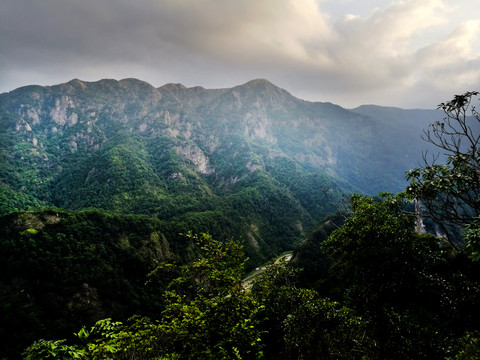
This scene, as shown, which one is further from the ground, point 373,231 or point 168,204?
point 373,231

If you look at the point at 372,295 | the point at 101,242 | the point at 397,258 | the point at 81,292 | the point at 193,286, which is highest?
the point at 397,258

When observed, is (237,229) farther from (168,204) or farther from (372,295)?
(372,295)

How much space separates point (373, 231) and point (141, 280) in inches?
4313

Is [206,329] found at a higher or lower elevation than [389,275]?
lower

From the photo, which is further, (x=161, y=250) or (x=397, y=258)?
(x=161, y=250)

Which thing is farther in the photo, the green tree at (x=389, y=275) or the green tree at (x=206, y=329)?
the green tree at (x=389, y=275)

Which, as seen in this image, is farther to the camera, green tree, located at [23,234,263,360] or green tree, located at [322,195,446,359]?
green tree, located at [322,195,446,359]

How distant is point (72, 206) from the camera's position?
199 metres

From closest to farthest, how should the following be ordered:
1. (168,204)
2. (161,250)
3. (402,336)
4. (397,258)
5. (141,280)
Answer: (402,336) → (397,258) → (141,280) → (161,250) → (168,204)

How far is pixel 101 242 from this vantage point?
354ft

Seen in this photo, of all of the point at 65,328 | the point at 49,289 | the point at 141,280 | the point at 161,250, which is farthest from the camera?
the point at 161,250

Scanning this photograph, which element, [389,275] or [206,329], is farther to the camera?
[389,275]

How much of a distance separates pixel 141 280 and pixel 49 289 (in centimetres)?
3320

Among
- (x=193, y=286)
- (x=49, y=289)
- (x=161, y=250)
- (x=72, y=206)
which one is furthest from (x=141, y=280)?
(x=72, y=206)
